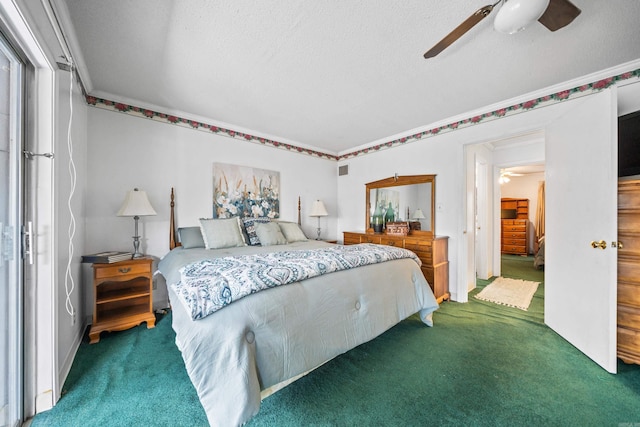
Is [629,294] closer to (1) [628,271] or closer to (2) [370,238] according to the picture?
(1) [628,271]

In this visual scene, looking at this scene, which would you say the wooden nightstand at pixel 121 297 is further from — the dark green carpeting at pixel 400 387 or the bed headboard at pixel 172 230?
the bed headboard at pixel 172 230

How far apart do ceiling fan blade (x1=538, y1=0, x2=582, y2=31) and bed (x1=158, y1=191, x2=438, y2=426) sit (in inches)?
70.3

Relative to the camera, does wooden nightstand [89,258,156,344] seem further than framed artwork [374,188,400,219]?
No

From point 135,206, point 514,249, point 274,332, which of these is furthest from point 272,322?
point 514,249

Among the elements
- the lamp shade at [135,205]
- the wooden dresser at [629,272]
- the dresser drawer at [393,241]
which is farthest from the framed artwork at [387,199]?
the lamp shade at [135,205]

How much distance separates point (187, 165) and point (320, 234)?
242cm

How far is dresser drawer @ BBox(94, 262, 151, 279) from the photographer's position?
82.8 inches

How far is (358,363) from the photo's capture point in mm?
1760

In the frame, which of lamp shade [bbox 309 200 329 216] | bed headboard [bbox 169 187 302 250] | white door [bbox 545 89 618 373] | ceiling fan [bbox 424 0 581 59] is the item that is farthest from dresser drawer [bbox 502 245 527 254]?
bed headboard [bbox 169 187 302 250]

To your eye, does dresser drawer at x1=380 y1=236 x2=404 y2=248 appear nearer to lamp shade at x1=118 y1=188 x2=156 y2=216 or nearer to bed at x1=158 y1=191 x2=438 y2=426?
bed at x1=158 y1=191 x2=438 y2=426

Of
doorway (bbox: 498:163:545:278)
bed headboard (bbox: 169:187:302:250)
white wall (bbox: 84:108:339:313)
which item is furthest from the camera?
doorway (bbox: 498:163:545:278)

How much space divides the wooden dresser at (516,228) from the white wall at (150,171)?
22.4 ft

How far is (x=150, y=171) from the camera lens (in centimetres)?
277

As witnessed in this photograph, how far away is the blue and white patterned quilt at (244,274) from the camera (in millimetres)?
1197
